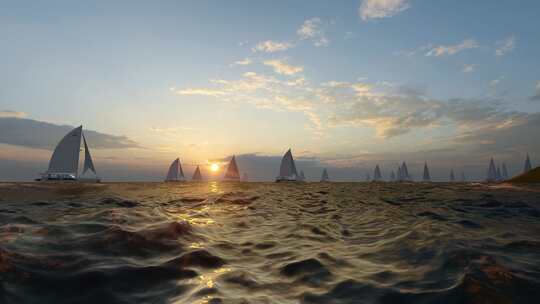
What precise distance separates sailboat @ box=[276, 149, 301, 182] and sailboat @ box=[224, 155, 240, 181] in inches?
683

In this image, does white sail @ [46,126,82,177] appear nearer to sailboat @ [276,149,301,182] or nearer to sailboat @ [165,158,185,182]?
sailboat @ [165,158,185,182]

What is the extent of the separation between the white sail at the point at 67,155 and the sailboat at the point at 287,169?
185 ft

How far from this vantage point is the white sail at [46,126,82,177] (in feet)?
202

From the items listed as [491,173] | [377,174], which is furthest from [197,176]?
[491,173]

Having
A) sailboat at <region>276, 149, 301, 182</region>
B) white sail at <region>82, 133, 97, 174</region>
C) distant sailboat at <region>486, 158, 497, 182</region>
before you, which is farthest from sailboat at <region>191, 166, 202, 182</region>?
distant sailboat at <region>486, 158, 497, 182</region>

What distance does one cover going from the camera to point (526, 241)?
6539 mm

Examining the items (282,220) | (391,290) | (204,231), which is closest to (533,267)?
(391,290)

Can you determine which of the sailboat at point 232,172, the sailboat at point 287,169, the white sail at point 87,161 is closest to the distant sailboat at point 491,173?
the sailboat at point 287,169

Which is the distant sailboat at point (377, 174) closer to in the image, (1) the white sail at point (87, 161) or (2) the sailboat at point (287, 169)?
(2) the sailboat at point (287, 169)

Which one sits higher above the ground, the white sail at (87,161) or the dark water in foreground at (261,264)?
the white sail at (87,161)

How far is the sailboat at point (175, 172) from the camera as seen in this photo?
348 feet

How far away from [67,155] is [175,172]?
45.8 m

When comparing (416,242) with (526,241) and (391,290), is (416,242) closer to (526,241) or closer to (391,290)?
(526,241)

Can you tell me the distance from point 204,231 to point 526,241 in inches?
275
